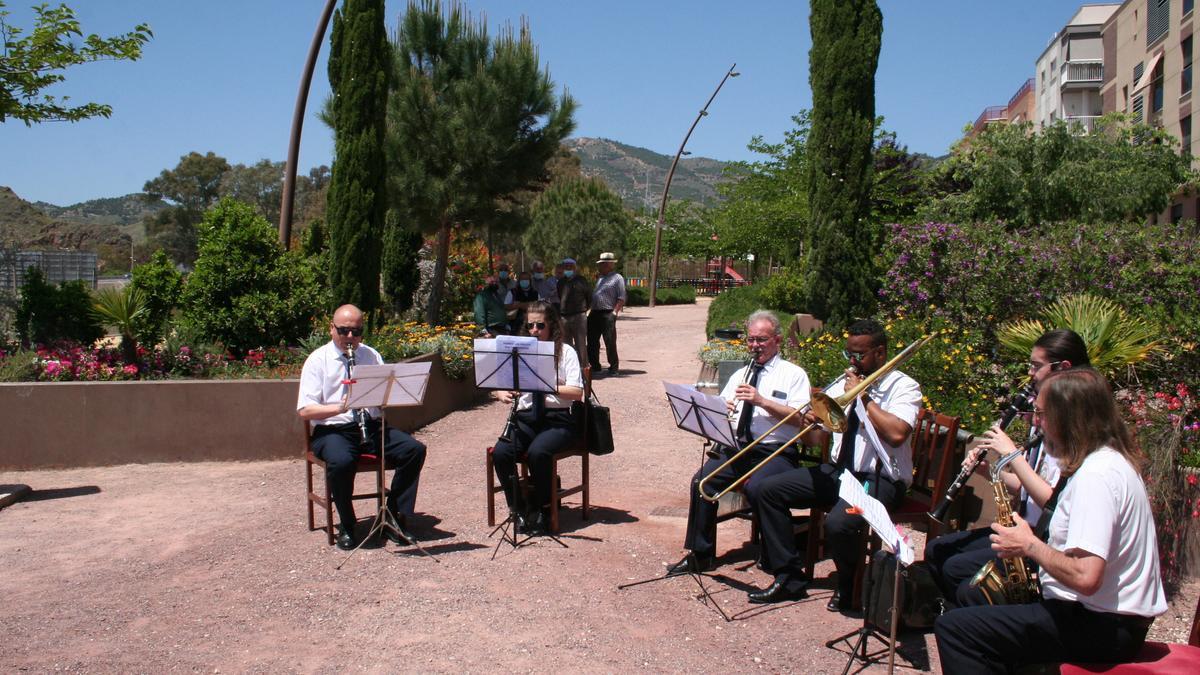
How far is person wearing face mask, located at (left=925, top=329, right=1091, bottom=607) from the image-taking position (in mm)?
3898

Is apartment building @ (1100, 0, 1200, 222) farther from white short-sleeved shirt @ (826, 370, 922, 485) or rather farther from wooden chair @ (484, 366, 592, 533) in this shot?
white short-sleeved shirt @ (826, 370, 922, 485)

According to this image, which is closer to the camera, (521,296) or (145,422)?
(145,422)

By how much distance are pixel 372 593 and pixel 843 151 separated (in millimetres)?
9657

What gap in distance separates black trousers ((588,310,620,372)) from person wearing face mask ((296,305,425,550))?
7.35 metres

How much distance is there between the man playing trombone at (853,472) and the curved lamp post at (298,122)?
9960 mm

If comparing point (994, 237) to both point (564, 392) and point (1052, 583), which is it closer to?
point (564, 392)

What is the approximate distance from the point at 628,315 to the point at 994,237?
18.9m

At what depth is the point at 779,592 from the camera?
17.1 feet

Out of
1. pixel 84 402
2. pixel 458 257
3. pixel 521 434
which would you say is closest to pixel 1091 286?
pixel 521 434

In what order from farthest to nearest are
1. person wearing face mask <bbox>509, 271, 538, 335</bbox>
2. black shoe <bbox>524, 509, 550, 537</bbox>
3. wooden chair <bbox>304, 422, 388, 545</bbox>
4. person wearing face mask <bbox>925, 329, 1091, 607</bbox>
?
person wearing face mask <bbox>509, 271, 538, 335</bbox>
black shoe <bbox>524, 509, 550, 537</bbox>
wooden chair <bbox>304, 422, 388, 545</bbox>
person wearing face mask <bbox>925, 329, 1091, 607</bbox>

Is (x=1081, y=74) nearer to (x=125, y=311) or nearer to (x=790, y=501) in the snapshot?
(x=125, y=311)

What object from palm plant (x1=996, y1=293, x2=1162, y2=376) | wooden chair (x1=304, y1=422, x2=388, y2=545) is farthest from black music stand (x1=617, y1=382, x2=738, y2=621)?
palm plant (x1=996, y1=293, x2=1162, y2=376)

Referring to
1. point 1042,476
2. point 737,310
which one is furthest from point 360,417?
point 737,310

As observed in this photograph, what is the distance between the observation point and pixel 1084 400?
11.3 ft
